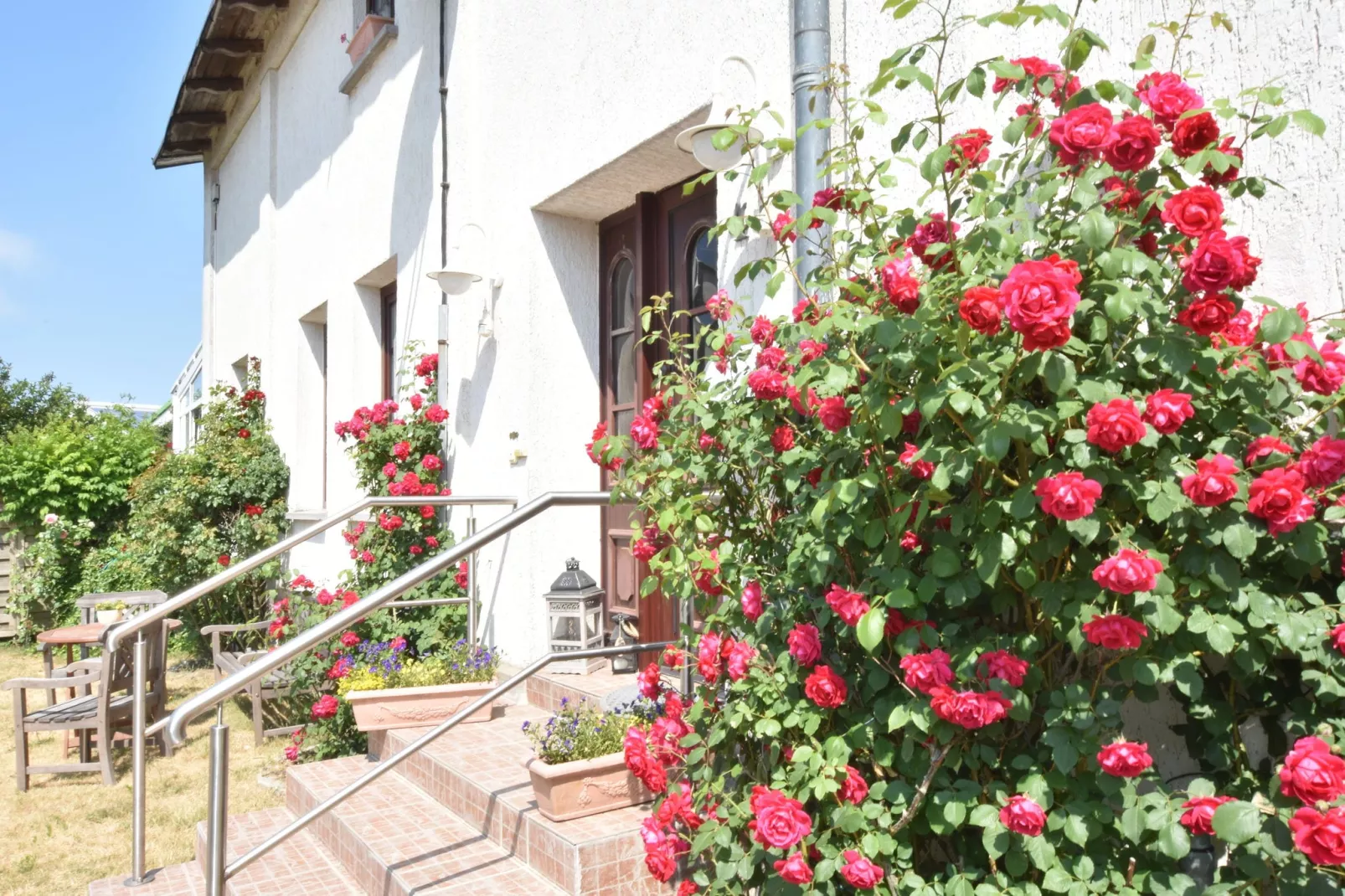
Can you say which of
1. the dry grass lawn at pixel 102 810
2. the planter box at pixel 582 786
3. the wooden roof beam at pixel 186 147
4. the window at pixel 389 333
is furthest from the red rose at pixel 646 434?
the wooden roof beam at pixel 186 147

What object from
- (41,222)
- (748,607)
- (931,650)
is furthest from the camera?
(41,222)

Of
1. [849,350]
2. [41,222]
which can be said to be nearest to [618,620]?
[849,350]

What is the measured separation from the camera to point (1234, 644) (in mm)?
1670

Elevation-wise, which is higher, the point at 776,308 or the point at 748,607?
the point at 776,308

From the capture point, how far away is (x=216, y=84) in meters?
10.7

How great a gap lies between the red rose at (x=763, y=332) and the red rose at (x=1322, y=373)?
1.28m

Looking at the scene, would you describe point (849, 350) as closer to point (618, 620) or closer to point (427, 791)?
point (427, 791)

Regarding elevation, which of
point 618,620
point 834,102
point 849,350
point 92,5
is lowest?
point 618,620

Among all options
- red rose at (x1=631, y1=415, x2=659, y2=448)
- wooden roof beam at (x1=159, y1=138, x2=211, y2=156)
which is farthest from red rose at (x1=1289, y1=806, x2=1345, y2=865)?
wooden roof beam at (x1=159, y1=138, x2=211, y2=156)

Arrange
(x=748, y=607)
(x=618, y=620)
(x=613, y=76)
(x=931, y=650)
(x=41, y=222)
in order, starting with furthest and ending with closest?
(x=41, y=222) < (x=618, y=620) < (x=613, y=76) < (x=748, y=607) < (x=931, y=650)

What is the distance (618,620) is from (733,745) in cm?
238

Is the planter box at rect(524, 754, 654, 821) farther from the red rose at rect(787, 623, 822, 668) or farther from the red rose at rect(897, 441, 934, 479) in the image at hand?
the red rose at rect(897, 441, 934, 479)

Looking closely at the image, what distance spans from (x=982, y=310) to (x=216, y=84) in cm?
1122

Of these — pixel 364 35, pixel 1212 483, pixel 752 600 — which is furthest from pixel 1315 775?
pixel 364 35
